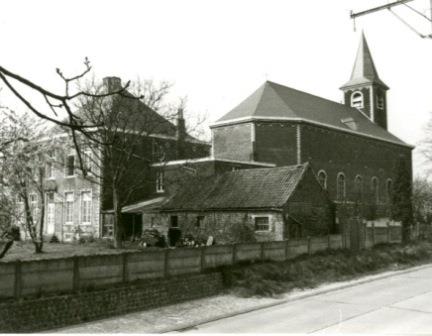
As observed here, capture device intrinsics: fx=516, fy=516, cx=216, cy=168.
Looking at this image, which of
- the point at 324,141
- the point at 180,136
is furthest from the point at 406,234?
the point at 180,136

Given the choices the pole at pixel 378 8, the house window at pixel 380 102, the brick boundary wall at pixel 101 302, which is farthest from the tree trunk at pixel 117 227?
the house window at pixel 380 102

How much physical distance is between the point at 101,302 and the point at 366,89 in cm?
5079

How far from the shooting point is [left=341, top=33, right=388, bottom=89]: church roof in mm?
58844

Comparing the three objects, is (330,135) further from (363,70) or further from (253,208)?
(253,208)

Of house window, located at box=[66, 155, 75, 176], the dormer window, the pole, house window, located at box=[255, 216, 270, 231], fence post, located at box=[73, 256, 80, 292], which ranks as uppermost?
the dormer window

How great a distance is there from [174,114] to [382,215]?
91.9ft

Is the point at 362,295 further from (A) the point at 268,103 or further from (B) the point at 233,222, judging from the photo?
(A) the point at 268,103

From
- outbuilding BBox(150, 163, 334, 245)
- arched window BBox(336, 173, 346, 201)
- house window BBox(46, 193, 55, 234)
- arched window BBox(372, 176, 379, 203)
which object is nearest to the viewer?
outbuilding BBox(150, 163, 334, 245)

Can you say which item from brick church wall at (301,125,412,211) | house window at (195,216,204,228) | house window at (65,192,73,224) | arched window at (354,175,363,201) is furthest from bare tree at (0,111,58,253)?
arched window at (354,175,363,201)

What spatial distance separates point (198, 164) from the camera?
118 feet

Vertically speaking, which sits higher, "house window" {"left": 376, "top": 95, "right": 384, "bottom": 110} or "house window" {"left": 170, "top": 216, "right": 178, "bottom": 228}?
"house window" {"left": 376, "top": 95, "right": 384, "bottom": 110}

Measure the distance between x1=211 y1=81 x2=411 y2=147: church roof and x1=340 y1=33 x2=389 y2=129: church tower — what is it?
2.43m

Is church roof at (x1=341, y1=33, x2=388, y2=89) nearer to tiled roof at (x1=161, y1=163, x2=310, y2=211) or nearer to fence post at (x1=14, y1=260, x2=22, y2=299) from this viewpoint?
tiled roof at (x1=161, y1=163, x2=310, y2=211)

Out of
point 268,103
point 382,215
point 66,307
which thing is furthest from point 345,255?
point 382,215
